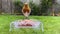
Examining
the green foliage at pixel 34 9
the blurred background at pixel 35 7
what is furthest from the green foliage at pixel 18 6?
the green foliage at pixel 34 9

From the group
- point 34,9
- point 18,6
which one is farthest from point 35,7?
point 18,6

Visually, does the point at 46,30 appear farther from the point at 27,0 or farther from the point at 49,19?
the point at 27,0

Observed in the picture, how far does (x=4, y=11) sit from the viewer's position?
5.19m

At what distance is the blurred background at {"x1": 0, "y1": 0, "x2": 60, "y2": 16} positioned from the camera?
16.5 feet

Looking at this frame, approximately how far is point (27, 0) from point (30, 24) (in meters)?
2.08

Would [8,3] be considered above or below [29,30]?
above

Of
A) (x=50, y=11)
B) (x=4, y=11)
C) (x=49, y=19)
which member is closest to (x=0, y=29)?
(x=49, y=19)

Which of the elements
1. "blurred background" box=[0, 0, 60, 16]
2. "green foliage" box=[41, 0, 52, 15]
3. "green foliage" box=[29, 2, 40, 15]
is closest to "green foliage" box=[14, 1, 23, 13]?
"blurred background" box=[0, 0, 60, 16]

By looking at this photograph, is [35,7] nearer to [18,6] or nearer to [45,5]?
[45,5]

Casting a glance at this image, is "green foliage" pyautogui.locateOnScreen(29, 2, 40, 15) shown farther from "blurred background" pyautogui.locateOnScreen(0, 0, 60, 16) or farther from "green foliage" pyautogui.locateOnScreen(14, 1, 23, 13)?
"green foliage" pyautogui.locateOnScreen(14, 1, 23, 13)

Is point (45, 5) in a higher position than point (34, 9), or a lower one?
higher

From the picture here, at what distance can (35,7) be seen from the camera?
5.04 m

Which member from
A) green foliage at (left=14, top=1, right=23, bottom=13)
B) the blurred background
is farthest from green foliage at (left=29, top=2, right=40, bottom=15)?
green foliage at (left=14, top=1, right=23, bottom=13)

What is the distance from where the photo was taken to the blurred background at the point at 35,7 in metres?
5.04
